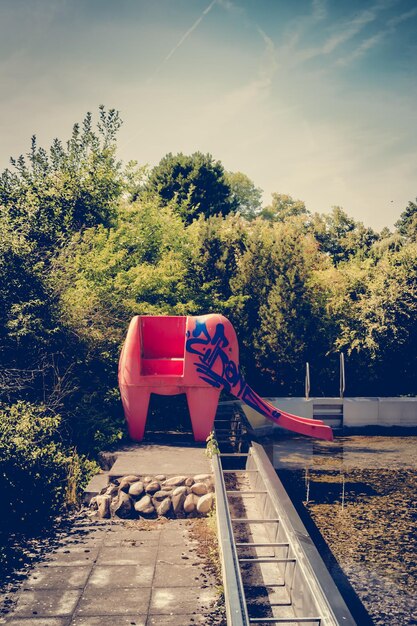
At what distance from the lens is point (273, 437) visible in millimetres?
17734

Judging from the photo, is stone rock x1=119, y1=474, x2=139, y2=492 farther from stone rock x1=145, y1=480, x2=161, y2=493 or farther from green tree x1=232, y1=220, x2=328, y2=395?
green tree x1=232, y1=220, x2=328, y2=395

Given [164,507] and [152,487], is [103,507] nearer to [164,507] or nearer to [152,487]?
[152,487]

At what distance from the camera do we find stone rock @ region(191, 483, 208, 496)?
1021cm

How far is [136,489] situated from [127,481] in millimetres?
284

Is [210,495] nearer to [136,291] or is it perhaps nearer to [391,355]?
[136,291]

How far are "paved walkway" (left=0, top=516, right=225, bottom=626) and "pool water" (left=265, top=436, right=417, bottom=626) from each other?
7.30 ft

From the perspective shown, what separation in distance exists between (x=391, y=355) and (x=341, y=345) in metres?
1.85

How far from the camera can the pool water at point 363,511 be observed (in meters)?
7.93

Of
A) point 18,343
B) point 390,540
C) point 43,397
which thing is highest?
point 18,343

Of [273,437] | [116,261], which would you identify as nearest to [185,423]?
[273,437]

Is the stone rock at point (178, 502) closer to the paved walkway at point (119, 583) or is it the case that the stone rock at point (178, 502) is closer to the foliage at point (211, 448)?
the paved walkway at point (119, 583)

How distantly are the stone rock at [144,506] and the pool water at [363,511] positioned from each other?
2.93 meters

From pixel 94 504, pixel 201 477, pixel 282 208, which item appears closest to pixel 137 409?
pixel 201 477

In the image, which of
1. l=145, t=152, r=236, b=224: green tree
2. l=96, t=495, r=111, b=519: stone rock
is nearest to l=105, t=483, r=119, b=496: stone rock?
l=96, t=495, r=111, b=519: stone rock
